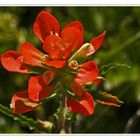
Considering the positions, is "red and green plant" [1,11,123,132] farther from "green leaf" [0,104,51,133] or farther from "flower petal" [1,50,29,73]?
"green leaf" [0,104,51,133]

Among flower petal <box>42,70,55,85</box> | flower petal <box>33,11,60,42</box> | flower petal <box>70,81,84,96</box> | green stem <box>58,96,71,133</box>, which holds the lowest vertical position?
green stem <box>58,96,71,133</box>

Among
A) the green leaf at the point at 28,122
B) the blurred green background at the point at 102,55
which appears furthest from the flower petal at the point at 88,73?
the blurred green background at the point at 102,55

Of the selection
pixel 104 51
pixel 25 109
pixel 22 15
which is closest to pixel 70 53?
pixel 25 109

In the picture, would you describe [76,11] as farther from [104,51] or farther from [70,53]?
[70,53]

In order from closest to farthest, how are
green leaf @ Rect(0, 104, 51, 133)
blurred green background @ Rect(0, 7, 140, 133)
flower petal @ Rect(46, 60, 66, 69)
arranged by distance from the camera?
flower petal @ Rect(46, 60, 66, 69), green leaf @ Rect(0, 104, 51, 133), blurred green background @ Rect(0, 7, 140, 133)

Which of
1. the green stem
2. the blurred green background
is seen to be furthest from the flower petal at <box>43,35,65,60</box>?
the blurred green background

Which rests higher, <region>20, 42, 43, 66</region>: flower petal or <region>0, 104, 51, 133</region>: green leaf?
<region>20, 42, 43, 66</region>: flower petal

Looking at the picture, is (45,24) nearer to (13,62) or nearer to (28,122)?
(13,62)
